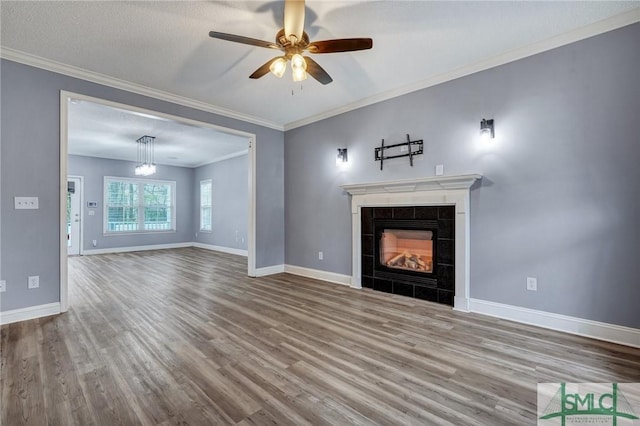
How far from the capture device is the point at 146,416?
1567mm

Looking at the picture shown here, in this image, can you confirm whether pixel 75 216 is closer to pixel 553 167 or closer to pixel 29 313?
pixel 29 313

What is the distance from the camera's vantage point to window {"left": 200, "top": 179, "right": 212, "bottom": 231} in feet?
29.8

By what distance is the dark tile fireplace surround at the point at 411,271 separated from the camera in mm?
3396

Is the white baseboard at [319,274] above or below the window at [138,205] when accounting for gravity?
below

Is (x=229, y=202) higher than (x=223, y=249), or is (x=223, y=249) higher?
(x=229, y=202)

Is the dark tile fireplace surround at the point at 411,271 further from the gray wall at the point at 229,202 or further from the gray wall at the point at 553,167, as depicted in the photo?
the gray wall at the point at 229,202

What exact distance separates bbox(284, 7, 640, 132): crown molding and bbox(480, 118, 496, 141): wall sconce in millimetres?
607

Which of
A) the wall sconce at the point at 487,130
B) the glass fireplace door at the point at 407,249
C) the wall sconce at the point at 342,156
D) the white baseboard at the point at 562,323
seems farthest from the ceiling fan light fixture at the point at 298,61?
the white baseboard at the point at 562,323

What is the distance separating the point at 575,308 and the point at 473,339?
1.02 m


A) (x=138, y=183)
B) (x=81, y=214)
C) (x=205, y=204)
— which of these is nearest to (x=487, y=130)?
(x=205, y=204)

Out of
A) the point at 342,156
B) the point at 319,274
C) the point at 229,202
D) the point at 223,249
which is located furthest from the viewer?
the point at 223,249

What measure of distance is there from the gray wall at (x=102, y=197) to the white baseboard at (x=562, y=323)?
8.92 meters

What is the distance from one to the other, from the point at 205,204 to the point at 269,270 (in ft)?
16.7

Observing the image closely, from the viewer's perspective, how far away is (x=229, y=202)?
8188 mm
